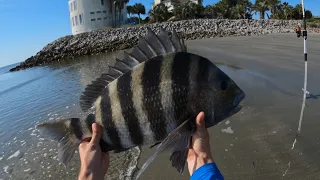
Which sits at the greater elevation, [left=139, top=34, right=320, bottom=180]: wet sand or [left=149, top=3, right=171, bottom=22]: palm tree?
[left=149, top=3, right=171, bottom=22]: palm tree

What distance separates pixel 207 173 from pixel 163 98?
1.73 ft

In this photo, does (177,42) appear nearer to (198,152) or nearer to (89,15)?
(198,152)

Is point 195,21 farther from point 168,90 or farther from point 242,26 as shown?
point 168,90

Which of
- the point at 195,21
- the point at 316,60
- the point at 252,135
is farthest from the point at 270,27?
the point at 252,135

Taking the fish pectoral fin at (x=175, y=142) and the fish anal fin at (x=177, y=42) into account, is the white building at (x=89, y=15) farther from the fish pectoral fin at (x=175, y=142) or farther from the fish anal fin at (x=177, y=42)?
the fish pectoral fin at (x=175, y=142)

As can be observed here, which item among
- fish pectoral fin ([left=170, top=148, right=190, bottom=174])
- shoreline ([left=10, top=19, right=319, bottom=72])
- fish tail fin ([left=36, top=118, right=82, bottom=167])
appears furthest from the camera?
shoreline ([left=10, top=19, right=319, bottom=72])

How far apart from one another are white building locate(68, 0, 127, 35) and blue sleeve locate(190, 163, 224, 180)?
49151mm

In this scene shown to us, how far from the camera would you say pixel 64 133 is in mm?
1878

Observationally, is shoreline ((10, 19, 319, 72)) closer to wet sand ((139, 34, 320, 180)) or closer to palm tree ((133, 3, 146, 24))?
palm tree ((133, 3, 146, 24))

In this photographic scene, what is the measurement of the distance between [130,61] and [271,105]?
4875 mm

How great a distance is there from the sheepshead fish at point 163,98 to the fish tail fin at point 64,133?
0.56 feet

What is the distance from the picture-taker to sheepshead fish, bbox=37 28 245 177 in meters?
1.69

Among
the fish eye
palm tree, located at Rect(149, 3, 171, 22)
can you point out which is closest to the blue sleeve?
the fish eye

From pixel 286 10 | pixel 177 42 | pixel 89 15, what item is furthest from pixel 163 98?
pixel 286 10
